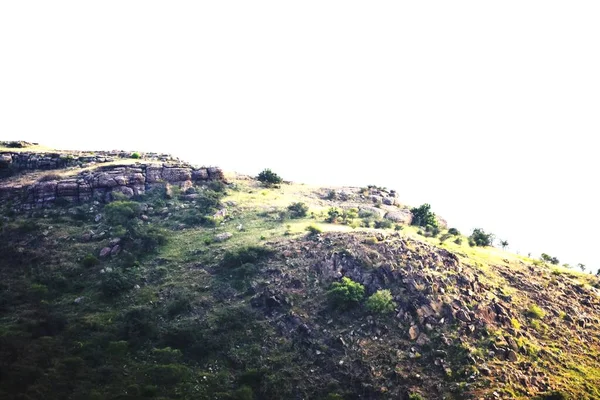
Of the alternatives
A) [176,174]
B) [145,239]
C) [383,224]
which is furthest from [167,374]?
[176,174]

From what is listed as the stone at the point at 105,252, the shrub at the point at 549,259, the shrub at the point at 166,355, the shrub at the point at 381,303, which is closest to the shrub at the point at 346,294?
the shrub at the point at 381,303

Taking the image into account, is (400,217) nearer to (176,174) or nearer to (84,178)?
(176,174)

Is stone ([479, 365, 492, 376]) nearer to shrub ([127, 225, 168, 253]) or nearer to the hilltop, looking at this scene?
the hilltop

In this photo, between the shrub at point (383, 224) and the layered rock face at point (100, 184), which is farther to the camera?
the layered rock face at point (100, 184)

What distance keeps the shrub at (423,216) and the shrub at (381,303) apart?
3058 centimetres

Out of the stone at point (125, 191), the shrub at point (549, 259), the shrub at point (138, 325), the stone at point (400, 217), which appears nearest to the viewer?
the shrub at point (138, 325)

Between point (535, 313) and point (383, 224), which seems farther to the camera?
point (383, 224)

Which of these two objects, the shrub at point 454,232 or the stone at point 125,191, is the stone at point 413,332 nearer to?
the shrub at point 454,232

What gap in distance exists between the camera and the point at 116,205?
64312mm

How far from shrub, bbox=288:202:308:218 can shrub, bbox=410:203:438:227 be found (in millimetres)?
18191

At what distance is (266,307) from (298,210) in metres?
22.6

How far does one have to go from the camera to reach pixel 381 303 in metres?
43.4

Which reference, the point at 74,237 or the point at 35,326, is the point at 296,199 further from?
the point at 35,326

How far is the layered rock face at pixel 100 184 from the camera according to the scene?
67.6 meters
